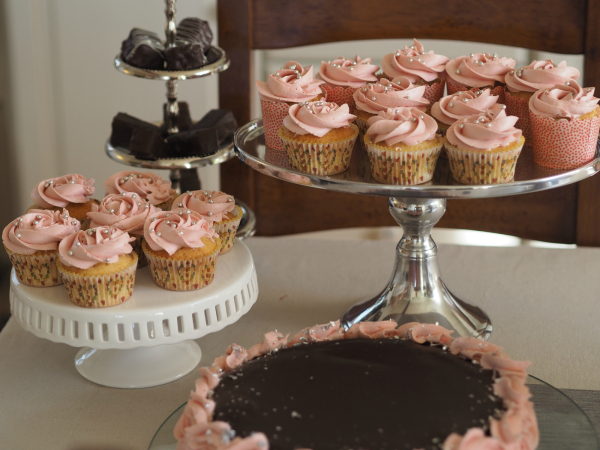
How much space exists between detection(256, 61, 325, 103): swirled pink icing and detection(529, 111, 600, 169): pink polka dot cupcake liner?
35 cm

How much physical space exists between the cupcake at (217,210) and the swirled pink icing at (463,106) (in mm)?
358

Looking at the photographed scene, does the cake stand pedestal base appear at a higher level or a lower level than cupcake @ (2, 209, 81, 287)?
lower

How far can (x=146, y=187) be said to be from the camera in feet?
3.55

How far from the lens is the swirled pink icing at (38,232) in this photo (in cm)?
91

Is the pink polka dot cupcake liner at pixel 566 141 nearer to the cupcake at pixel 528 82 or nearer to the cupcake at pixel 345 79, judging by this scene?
the cupcake at pixel 528 82

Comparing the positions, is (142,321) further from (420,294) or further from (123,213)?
(420,294)

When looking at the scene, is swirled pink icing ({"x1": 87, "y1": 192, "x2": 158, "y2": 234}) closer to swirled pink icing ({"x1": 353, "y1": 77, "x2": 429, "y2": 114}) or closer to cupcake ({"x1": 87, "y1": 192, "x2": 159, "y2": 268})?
cupcake ({"x1": 87, "y1": 192, "x2": 159, "y2": 268})

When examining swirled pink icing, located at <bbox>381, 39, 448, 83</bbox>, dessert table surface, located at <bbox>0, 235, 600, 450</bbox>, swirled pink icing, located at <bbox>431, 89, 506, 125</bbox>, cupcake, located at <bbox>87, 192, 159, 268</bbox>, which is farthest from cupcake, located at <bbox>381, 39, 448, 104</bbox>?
cupcake, located at <bbox>87, 192, 159, 268</bbox>

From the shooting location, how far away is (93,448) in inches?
31.8

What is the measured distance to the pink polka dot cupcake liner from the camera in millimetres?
952

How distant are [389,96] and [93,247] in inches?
19.8

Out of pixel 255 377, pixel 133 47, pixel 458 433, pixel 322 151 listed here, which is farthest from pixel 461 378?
pixel 133 47

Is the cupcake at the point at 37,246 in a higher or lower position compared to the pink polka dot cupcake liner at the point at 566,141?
lower

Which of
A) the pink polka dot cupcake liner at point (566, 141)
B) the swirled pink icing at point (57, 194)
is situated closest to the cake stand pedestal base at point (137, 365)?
the swirled pink icing at point (57, 194)
